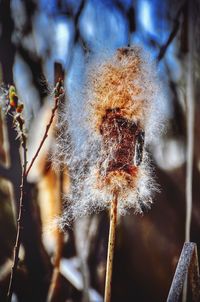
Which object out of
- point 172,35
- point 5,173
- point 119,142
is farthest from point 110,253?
point 172,35

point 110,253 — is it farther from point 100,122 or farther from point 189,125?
point 189,125

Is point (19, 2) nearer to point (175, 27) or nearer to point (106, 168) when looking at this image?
point (175, 27)

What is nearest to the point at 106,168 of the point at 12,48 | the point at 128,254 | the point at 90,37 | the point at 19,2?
the point at 128,254

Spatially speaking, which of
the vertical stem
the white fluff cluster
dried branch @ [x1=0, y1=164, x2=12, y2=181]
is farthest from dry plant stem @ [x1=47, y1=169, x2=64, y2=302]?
the vertical stem

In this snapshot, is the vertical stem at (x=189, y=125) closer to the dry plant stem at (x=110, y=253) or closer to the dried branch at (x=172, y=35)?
the dried branch at (x=172, y=35)

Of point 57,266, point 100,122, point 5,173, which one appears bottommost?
point 57,266

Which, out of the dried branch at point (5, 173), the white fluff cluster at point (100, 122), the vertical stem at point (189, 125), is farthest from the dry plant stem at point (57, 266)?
the vertical stem at point (189, 125)

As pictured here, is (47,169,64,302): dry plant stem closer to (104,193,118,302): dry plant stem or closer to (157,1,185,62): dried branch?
(104,193,118,302): dry plant stem

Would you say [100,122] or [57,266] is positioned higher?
[100,122]
